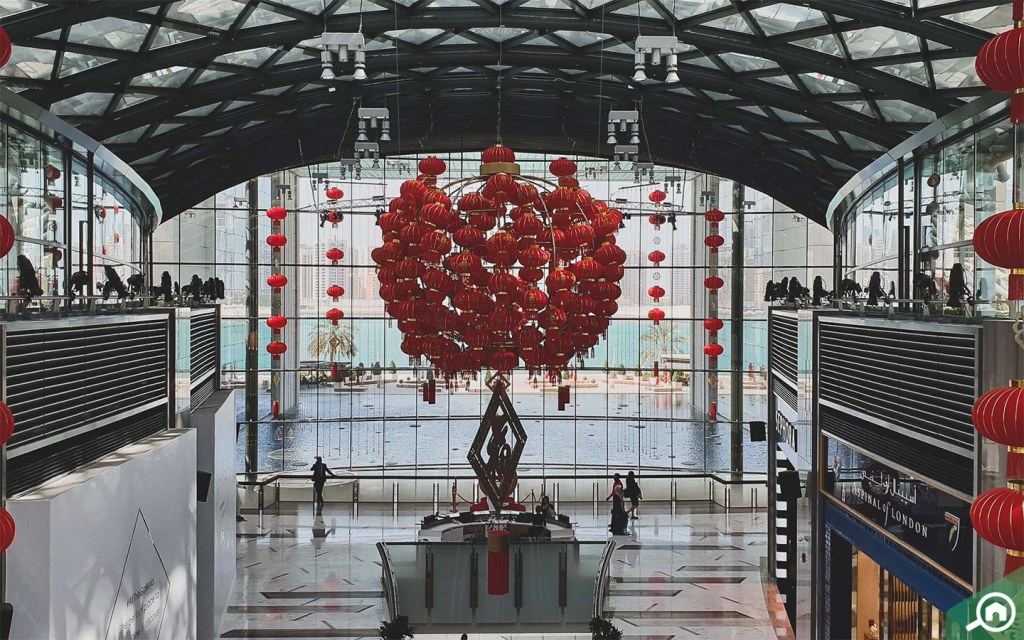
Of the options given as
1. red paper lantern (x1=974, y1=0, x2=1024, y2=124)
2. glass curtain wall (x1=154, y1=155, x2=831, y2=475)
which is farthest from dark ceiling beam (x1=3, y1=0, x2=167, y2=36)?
glass curtain wall (x1=154, y1=155, x2=831, y2=475)

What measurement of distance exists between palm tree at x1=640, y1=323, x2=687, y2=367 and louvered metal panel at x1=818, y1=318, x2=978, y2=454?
464 inches

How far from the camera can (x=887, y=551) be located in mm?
8727

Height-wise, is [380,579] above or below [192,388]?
below

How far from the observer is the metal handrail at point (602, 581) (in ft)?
40.1

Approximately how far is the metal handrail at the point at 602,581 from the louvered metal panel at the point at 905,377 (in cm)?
368

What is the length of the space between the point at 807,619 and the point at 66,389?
8970 mm

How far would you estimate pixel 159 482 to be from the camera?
30.6ft

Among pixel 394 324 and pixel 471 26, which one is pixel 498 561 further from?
pixel 394 324

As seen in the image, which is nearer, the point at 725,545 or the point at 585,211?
the point at 585,211

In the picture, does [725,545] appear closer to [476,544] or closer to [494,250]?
[476,544]

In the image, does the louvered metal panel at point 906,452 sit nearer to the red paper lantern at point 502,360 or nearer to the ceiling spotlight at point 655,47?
the red paper lantern at point 502,360

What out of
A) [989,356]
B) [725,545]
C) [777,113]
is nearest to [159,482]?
[989,356]

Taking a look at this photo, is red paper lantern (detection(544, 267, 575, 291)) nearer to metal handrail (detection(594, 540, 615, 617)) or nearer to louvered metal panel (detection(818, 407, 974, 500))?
louvered metal panel (detection(818, 407, 974, 500))

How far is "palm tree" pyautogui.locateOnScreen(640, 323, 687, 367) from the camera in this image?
75.2ft
